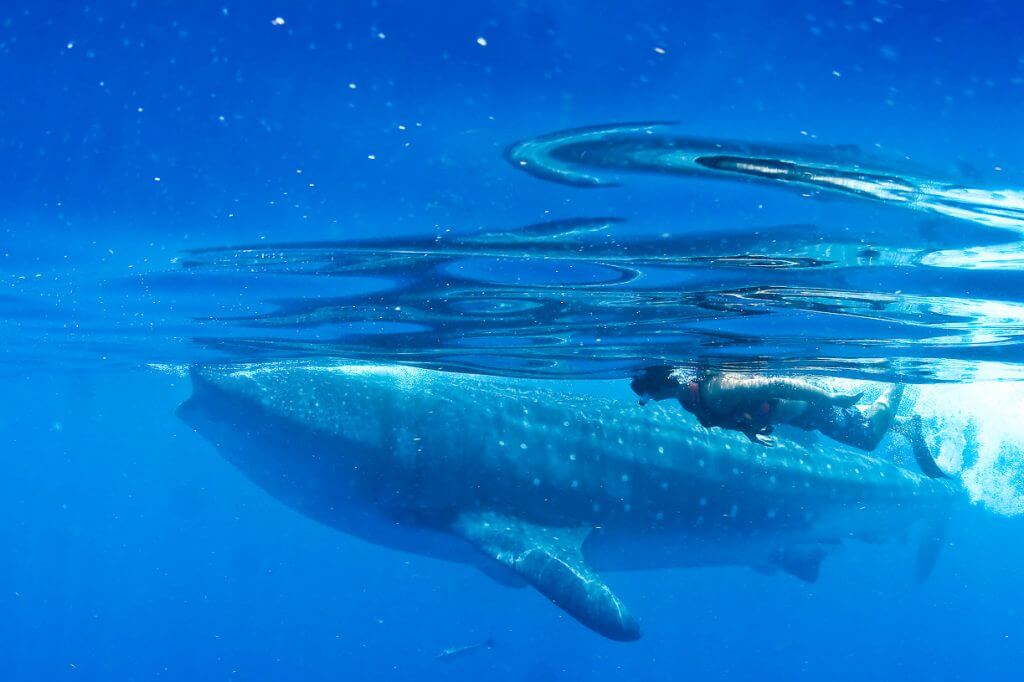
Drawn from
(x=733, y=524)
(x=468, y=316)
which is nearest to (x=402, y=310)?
(x=468, y=316)

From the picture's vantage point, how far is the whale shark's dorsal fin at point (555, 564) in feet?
31.4

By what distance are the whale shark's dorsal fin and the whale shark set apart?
0.06 metres

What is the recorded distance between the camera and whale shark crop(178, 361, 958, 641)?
12.3 m

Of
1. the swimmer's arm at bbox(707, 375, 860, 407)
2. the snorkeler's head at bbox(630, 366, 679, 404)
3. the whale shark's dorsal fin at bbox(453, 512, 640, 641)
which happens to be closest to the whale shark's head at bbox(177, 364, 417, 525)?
the whale shark's dorsal fin at bbox(453, 512, 640, 641)

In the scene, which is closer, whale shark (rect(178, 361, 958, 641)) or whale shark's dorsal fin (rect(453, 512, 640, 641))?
whale shark's dorsal fin (rect(453, 512, 640, 641))

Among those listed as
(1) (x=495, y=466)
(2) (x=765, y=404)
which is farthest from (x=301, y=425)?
(2) (x=765, y=404)

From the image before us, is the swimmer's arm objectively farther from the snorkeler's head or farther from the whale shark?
the whale shark

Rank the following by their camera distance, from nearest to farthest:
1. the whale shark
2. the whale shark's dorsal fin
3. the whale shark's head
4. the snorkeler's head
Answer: the snorkeler's head, the whale shark's dorsal fin, the whale shark, the whale shark's head

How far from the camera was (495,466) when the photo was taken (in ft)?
40.4

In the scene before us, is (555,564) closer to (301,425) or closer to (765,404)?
(765,404)

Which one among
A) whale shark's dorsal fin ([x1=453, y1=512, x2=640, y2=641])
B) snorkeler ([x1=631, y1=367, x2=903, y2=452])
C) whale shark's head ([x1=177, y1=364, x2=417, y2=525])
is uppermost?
snorkeler ([x1=631, y1=367, x2=903, y2=452])

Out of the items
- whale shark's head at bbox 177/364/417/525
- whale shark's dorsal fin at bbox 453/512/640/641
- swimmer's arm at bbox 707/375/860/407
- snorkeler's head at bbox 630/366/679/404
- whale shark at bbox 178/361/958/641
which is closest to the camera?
swimmer's arm at bbox 707/375/860/407

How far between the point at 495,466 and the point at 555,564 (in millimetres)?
2417

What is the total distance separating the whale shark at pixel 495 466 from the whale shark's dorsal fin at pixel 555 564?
0.19 feet
